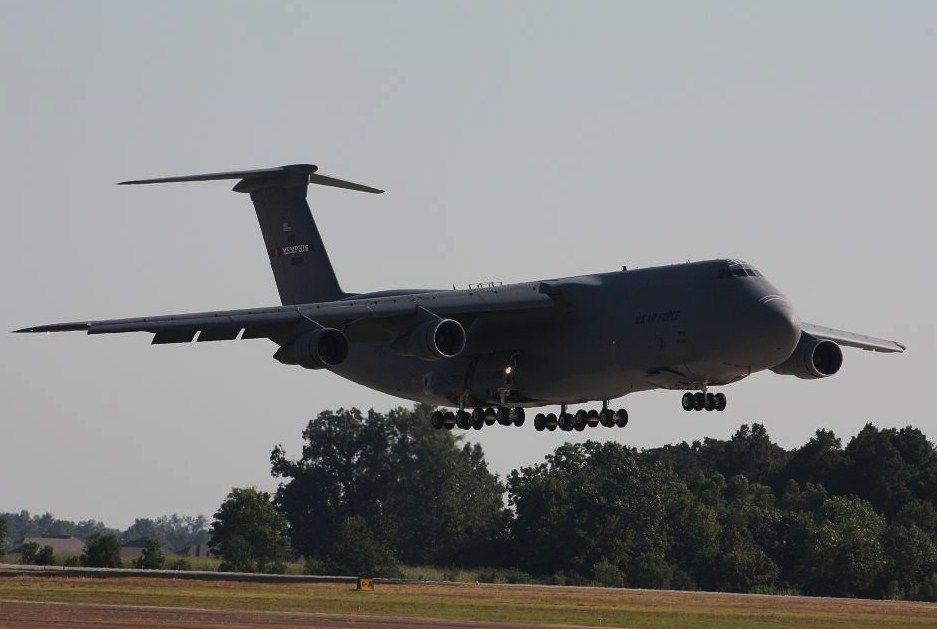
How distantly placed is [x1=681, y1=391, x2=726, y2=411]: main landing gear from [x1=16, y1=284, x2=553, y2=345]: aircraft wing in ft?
12.6

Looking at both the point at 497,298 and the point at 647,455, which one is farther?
the point at 647,455

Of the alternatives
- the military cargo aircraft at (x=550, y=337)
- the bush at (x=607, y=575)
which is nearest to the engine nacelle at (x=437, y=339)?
the military cargo aircraft at (x=550, y=337)

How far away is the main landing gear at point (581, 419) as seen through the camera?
4025cm

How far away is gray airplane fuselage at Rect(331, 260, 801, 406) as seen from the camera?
3572cm

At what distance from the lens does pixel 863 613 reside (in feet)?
142

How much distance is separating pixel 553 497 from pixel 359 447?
2740 centimetres

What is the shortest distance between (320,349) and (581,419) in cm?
747

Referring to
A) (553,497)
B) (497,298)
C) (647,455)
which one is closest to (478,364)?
(497,298)

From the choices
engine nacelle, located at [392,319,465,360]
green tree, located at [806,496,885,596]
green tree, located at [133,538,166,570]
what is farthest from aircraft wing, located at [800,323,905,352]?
green tree, located at [133,538,166,570]

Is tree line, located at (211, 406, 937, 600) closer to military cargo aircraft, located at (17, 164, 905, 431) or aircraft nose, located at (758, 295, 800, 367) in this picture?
military cargo aircraft, located at (17, 164, 905, 431)

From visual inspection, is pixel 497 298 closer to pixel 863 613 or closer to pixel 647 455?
pixel 863 613

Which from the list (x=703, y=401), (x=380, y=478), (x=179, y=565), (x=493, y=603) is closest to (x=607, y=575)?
(x=179, y=565)

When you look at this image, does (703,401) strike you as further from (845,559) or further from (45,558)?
(45,558)

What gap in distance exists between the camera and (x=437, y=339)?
3694 centimetres
